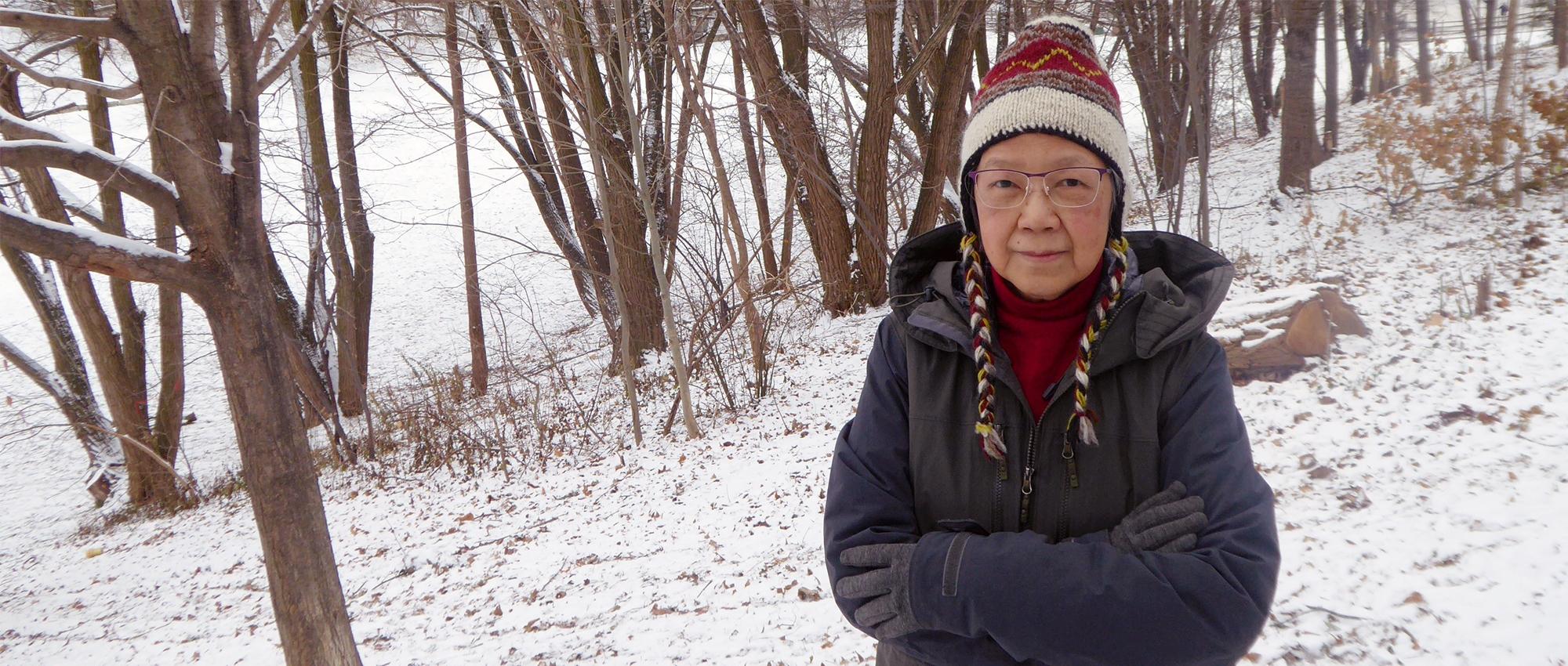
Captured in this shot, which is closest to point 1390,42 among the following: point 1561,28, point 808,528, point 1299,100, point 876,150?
point 1561,28

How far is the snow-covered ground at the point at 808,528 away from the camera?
3949 mm

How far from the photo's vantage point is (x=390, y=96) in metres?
36.2

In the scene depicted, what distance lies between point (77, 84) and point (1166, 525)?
15.3ft

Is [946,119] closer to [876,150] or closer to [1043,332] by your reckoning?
[876,150]

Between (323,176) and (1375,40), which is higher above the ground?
(1375,40)

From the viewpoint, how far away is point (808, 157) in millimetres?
10312

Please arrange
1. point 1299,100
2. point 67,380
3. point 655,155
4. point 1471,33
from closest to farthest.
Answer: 1. point 655,155
2. point 67,380
3. point 1299,100
4. point 1471,33

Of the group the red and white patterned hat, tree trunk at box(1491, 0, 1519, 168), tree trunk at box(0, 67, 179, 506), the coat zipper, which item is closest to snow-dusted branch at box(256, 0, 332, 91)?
the red and white patterned hat

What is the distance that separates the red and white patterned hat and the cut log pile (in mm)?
5716

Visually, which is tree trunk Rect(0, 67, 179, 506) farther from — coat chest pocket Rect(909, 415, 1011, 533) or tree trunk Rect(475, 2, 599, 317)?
coat chest pocket Rect(909, 415, 1011, 533)

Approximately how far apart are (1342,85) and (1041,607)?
108ft

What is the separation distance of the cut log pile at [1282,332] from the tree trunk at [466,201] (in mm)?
7772

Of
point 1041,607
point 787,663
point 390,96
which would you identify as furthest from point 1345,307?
point 390,96

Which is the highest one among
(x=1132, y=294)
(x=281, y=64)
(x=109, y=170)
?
(x=281, y=64)
